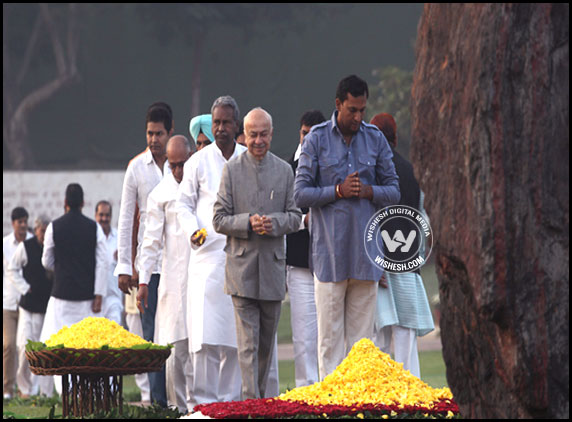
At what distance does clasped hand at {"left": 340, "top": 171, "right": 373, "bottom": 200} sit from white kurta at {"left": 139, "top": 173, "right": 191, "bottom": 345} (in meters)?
2.00

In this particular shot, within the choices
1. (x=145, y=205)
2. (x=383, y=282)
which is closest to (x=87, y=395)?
(x=145, y=205)

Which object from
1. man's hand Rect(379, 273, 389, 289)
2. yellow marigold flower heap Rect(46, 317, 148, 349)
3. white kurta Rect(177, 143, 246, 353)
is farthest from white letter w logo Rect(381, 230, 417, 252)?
yellow marigold flower heap Rect(46, 317, 148, 349)

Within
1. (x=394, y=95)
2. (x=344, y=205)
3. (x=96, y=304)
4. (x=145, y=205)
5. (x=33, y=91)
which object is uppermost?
(x=33, y=91)

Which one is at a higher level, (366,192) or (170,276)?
(366,192)

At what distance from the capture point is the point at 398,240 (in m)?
7.75

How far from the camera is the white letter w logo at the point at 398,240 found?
7.41 meters

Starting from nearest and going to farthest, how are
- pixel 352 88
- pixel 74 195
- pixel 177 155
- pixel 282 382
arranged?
pixel 352 88, pixel 177 155, pixel 74 195, pixel 282 382

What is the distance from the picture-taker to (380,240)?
7.16 m

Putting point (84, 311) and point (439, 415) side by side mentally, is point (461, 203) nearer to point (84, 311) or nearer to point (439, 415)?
point (439, 415)

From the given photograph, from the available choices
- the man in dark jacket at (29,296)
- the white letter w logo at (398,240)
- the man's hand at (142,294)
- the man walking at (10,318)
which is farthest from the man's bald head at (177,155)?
the man walking at (10,318)

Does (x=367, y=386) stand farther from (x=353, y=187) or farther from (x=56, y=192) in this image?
(x=56, y=192)

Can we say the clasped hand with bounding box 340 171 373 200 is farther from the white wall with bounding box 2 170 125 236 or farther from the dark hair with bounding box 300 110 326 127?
the white wall with bounding box 2 170 125 236

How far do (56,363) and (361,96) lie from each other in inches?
108

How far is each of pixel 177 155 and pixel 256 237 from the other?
1.77 m
